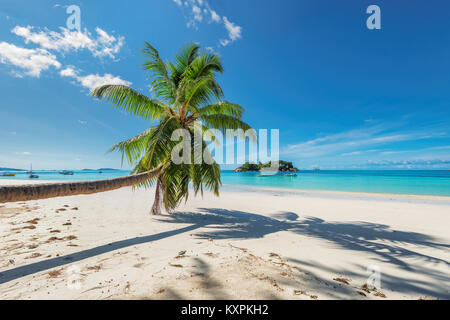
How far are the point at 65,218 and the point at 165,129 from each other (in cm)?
419

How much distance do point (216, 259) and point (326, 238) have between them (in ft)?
9.85

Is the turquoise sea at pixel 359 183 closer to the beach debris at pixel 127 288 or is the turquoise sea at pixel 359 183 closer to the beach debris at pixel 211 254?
the beach debris at pixel 211 254

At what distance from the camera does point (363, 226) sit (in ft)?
17.4

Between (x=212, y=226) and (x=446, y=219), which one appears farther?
(x=446, y=219)

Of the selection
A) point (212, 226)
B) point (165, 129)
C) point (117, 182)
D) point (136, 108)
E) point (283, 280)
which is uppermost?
point (136, 108)

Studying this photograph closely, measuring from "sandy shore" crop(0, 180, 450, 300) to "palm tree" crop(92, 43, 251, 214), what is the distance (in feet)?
4.52

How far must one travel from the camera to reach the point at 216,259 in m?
2.69

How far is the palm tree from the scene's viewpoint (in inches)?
215

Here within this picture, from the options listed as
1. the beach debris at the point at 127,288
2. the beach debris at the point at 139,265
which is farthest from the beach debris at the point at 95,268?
the beach debris at the point at 127,288

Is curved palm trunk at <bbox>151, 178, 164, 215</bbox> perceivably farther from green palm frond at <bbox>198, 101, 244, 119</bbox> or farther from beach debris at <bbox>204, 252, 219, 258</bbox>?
beach debris at <bbox>204, 252, 219, 258</bbox>

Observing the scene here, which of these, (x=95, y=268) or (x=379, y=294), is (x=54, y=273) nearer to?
(x=95, y=268)
